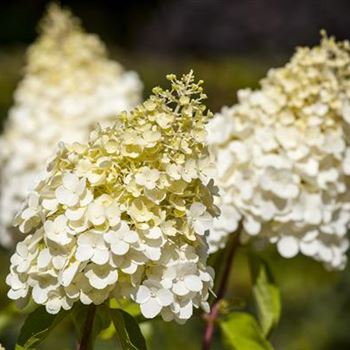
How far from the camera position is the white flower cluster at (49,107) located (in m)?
3.72

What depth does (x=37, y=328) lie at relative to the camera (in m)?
1.67

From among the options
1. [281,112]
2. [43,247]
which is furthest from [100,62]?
[43,247]

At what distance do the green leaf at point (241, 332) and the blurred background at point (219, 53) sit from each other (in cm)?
6

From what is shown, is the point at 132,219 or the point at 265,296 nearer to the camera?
the point at 132,219

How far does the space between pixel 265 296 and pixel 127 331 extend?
2.98ft

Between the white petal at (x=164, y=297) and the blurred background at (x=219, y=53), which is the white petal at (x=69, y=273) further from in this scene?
the blurred background at (x=219, y=53)

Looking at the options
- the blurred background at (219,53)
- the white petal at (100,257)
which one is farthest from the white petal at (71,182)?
the blurred background at (219,53)

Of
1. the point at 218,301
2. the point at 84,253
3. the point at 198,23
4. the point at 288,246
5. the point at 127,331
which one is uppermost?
the point at 198,23

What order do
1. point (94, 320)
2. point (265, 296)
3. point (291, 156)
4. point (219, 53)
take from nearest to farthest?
1. point (94, 320)
2. point (291, 156)
3. point (265, 296)
4. point (219, 53)

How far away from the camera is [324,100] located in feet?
7.91

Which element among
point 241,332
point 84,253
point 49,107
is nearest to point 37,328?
point 84,253

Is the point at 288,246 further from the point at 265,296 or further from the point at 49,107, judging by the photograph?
the point at 49,107

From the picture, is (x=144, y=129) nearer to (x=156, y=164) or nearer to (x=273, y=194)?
(x=156, y=164)

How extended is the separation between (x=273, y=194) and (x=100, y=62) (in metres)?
1.70
